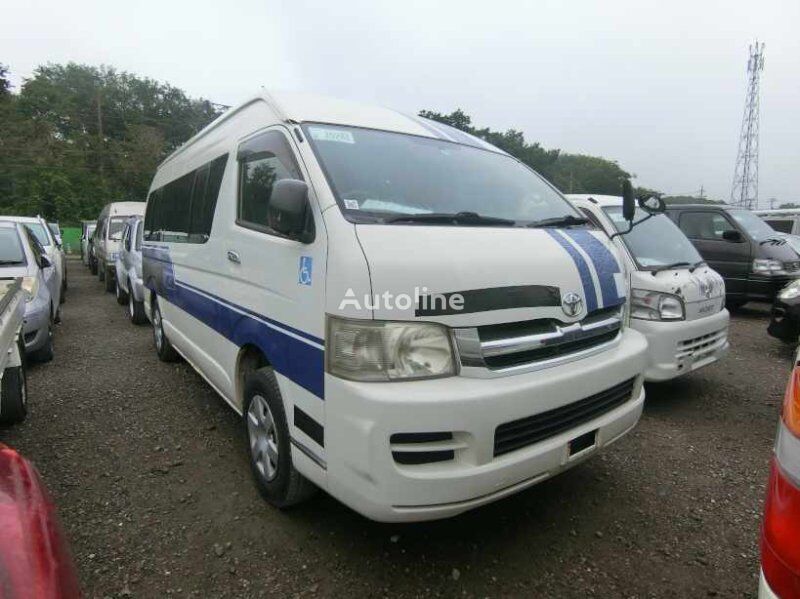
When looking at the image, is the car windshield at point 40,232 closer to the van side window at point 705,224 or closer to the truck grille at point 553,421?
the truck grille at point 553,421

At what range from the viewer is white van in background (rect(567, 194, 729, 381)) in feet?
13.1

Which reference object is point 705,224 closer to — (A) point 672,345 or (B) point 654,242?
(B) point 654,242

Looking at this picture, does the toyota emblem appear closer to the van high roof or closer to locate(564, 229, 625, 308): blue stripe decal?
locate(564, 229, 625, 308): blue stripe decal

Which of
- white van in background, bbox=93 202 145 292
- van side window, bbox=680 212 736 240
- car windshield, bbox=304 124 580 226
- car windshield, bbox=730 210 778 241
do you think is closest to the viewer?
car windshield, bbox=304 124 580 226

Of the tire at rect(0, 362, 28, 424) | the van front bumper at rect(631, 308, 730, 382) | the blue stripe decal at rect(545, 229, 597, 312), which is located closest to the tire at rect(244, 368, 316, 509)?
the blue stripe decal at rect(545, 229, 597, 312)

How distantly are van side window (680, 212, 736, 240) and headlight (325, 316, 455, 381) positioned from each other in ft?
26.4

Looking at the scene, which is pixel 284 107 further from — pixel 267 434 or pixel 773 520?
pixel 773 520

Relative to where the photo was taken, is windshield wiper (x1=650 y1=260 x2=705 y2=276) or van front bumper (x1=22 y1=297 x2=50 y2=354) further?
van front bumper (x1=22 y1=297 x2=50 y2=354)

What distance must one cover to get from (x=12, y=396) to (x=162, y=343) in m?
1.89

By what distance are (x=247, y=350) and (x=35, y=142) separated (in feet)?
130

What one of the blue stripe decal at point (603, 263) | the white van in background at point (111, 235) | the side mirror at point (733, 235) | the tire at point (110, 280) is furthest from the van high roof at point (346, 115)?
the tire at point (110, 280)

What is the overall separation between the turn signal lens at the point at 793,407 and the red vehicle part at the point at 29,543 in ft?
5.59

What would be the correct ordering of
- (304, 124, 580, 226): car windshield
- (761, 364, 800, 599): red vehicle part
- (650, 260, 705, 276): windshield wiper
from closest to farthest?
(761, 364, 800, 599): red vehicle part < (304, 124, 580, 226): car windshield < (650, 260, 705, 276): windshield wiper

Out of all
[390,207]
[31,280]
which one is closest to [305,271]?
[390,207]
